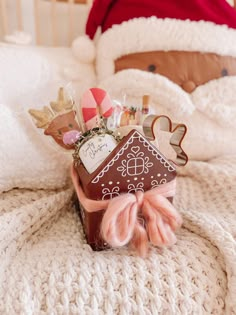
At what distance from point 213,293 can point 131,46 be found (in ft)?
1.94

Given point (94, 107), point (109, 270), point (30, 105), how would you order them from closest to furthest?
point (109, 270), point (94, 107), point (30, 105)

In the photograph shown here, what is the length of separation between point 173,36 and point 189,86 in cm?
12

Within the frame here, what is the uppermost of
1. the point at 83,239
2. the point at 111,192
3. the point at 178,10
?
the point at 178,10

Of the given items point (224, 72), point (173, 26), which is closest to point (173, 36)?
point (173, 26)

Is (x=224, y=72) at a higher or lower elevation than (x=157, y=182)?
higher

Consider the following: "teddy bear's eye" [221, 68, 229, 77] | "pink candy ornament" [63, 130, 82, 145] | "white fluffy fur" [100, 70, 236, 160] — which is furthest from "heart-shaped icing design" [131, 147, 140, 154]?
"teddy bear's eye" [221, 68, 229, 77]

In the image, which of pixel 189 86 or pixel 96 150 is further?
pixel 189 86

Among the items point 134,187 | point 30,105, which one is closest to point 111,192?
point 134,187

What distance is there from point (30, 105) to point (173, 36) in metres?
0.37

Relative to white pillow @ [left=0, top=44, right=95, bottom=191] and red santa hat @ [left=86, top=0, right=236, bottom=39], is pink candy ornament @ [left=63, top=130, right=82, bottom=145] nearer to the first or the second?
white pillow @ [left=0, top=44, right=95, bottom=191]

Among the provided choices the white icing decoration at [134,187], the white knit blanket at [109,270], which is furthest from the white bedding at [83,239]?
the white icing decoration at [134,187]

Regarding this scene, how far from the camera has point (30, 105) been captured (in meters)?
0.81

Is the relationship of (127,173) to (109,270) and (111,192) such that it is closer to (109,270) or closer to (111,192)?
(111,192)

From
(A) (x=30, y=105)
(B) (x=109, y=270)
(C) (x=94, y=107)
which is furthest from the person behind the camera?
(A) (x=30, y=105)
